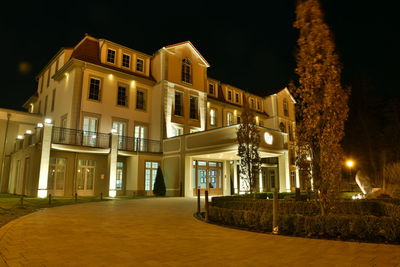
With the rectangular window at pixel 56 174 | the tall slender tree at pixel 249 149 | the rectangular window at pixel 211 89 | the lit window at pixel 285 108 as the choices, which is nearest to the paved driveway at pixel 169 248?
the tall slender tree at pixel 249 149

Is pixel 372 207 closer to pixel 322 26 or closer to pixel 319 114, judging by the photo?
pixel 319 114

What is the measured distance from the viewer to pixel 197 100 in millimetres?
27406

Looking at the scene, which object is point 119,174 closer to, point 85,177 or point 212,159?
point 85,177

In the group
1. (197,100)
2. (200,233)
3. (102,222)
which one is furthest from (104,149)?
(200,233)

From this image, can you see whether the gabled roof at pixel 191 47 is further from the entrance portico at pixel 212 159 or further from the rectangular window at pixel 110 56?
the entrance portico at pixel 212 159

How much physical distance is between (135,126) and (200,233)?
17.9 m

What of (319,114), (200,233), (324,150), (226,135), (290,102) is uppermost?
(290,102)

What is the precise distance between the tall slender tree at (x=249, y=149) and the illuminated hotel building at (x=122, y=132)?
3089mm

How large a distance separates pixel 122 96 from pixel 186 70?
6.70 meters

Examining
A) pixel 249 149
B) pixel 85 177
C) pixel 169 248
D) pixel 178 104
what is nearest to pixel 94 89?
pixel 85 177

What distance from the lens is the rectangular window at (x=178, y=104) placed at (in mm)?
25677

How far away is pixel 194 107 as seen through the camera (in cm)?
2722

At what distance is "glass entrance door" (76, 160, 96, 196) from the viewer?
69.1 ft

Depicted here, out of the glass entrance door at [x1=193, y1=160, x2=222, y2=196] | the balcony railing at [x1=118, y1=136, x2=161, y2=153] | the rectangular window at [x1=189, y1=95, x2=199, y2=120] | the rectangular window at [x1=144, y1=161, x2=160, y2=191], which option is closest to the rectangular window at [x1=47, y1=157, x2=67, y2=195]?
the balcony railing at [x1=118, y1=136, x2=161, y2=153]
